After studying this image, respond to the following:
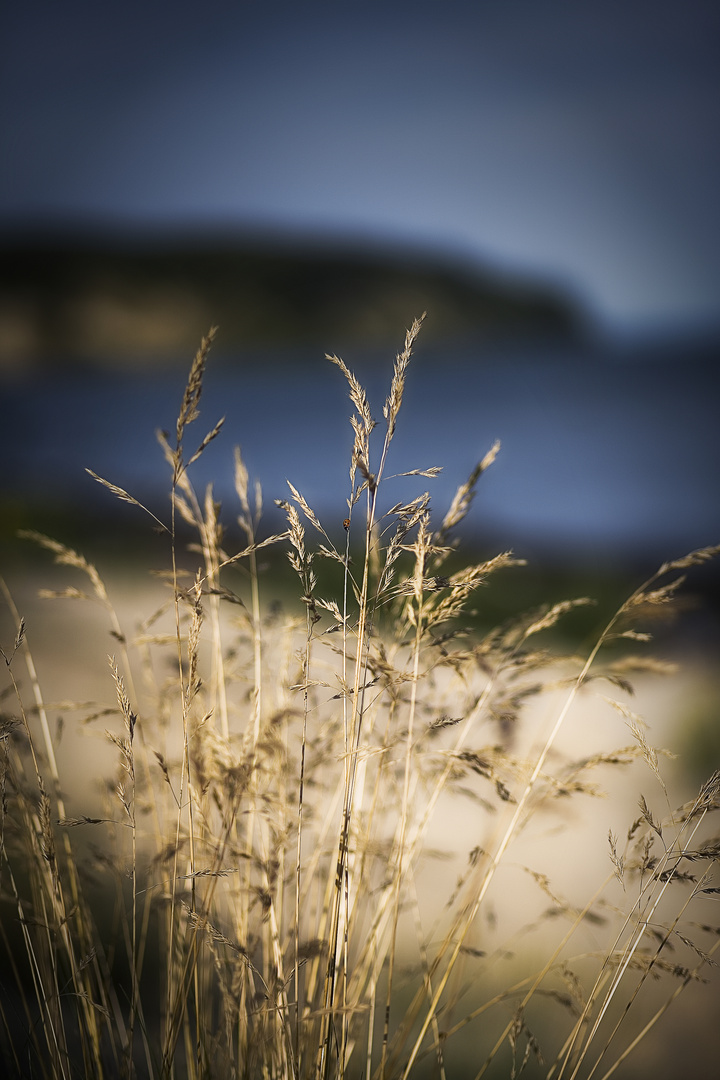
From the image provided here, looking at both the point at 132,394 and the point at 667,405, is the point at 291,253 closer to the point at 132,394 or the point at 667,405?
the point at 132,394

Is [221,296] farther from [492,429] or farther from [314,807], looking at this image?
[314,807]

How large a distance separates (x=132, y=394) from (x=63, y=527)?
2412 mm

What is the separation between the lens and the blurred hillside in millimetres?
5555

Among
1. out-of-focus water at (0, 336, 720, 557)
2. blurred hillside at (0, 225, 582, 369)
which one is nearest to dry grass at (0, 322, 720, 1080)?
out-of-focus water at (0, 336, 720, 557)

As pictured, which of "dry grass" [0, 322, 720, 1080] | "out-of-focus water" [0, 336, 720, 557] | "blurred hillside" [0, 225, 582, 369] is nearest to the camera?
"dry grass" [0, 322, 720, 1080]

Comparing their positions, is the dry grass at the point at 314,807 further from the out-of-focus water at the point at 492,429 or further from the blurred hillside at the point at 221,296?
the blurred hillside at the point at 221,296

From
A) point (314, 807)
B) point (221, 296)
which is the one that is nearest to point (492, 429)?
point (221, 296)

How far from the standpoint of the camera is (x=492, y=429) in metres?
6.91

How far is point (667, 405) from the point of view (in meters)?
6.67

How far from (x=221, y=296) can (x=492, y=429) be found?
10.2 feet

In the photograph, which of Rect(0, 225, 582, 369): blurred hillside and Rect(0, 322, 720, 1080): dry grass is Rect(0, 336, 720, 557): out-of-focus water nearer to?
Rect(0, 225, 582, 369): blurred hillside

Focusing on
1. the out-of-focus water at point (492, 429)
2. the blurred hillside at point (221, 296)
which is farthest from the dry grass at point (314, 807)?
the blurred hillside at point (221, 296)

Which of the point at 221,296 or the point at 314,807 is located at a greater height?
the point at 221,296

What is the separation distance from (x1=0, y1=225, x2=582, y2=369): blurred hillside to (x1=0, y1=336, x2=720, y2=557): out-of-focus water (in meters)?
0.39
